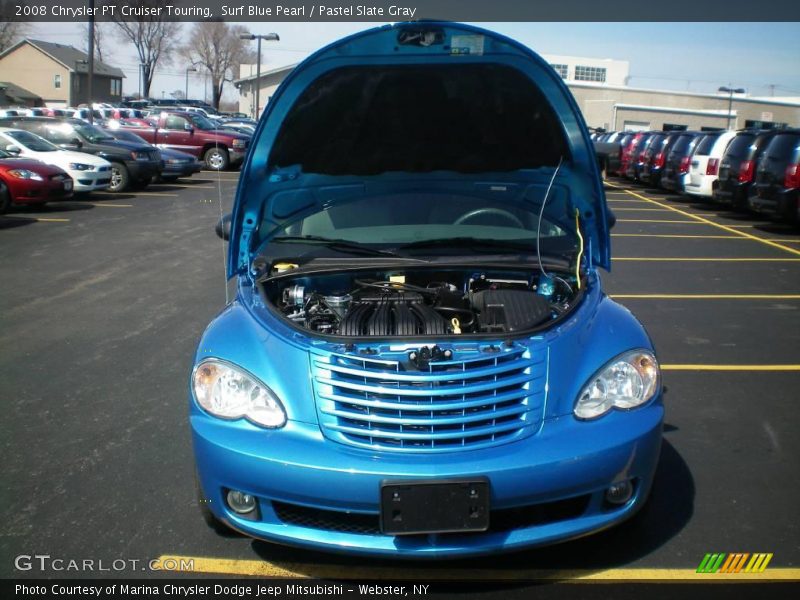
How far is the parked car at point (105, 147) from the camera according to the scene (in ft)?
59.0

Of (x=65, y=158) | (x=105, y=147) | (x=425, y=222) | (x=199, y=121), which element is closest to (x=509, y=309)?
(x=425, y=222)

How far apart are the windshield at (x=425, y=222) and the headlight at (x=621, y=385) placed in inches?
44.2

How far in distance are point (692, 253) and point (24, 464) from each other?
31.5 feet

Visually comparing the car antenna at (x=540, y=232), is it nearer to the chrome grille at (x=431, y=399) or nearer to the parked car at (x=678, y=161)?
the chrome grille at (x=431, y=399)

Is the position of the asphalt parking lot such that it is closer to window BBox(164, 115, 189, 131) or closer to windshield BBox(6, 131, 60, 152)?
windshield BBox(6, 131, 60, 152)

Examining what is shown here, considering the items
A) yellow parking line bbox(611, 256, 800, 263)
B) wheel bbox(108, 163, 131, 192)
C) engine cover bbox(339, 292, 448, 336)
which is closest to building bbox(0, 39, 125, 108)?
wheel bbox(108, 163, 131, 192)

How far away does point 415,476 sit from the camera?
258 centimetres

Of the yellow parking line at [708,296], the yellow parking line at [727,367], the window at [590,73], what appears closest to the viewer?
the yellow parking line at [727,367]

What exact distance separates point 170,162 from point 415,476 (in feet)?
62.3

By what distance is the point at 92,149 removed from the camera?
703 inches

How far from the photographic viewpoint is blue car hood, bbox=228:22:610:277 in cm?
367

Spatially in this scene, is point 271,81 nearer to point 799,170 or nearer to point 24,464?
point 799,170

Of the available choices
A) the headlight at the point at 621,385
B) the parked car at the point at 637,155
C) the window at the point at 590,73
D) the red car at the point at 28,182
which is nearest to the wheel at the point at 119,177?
the red car at the point at 28,182

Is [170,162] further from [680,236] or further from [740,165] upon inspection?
[740,165]
